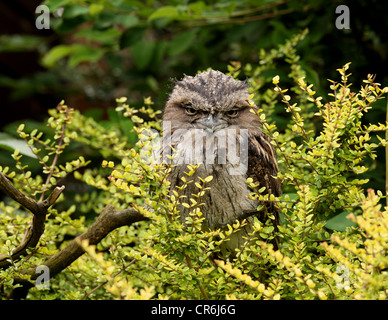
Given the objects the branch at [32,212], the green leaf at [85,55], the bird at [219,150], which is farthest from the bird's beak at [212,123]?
the green leaf at [85,55]

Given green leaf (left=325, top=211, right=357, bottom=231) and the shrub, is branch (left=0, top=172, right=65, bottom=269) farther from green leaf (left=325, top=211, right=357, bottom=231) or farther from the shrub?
green leaf (left=325, top=211, right=357, bottom=231)

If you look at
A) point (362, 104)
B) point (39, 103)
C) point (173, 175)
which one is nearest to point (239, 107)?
point (173, 175)

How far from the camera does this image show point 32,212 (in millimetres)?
1534

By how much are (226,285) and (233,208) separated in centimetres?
45

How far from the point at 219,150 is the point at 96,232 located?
583mm

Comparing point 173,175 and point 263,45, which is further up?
point 263,45

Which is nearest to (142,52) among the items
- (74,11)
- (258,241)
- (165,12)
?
(74,11)

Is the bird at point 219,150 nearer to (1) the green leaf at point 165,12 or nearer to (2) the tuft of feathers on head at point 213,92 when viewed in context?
(2) the tuft of feathers on head at point 213,92

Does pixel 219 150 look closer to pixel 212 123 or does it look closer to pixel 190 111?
pixel 212 123

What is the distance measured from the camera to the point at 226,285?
4.83 feet

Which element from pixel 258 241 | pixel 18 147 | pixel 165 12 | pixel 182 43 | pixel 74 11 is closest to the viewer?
pixel 258 241

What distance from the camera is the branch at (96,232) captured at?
5.16ft

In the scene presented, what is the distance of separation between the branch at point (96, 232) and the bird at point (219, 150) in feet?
0.99
